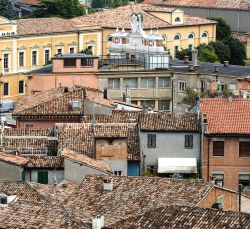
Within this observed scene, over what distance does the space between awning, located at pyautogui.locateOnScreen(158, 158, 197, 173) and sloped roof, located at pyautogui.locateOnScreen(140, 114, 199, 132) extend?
100cm

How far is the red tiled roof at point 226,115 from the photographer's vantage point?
48.6m

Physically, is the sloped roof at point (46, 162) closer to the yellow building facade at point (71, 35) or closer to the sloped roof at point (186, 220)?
the sloped roof at point (186, 220)

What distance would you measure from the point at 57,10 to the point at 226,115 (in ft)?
197

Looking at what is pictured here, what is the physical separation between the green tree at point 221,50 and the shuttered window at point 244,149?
48.9m

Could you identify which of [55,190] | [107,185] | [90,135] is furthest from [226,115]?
[107,185]

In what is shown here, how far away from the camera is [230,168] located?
160 ft

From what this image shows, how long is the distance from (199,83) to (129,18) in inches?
1150

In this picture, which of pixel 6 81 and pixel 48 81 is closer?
pixel 48 81

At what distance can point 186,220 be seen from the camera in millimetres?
31797

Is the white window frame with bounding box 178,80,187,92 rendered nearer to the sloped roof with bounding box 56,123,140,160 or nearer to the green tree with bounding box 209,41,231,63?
the sloped roof with bounding box 56,123,140,160

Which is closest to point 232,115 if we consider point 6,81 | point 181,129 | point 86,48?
point 181,129

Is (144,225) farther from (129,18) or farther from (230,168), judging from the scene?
(129,18)

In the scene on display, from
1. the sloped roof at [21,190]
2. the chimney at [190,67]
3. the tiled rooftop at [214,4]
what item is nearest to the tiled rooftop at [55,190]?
the sloped roof at [21,190]

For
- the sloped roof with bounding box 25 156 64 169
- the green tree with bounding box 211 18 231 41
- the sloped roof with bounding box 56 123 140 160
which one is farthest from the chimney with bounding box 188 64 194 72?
the green tree with bounding box 211 18 231 41
